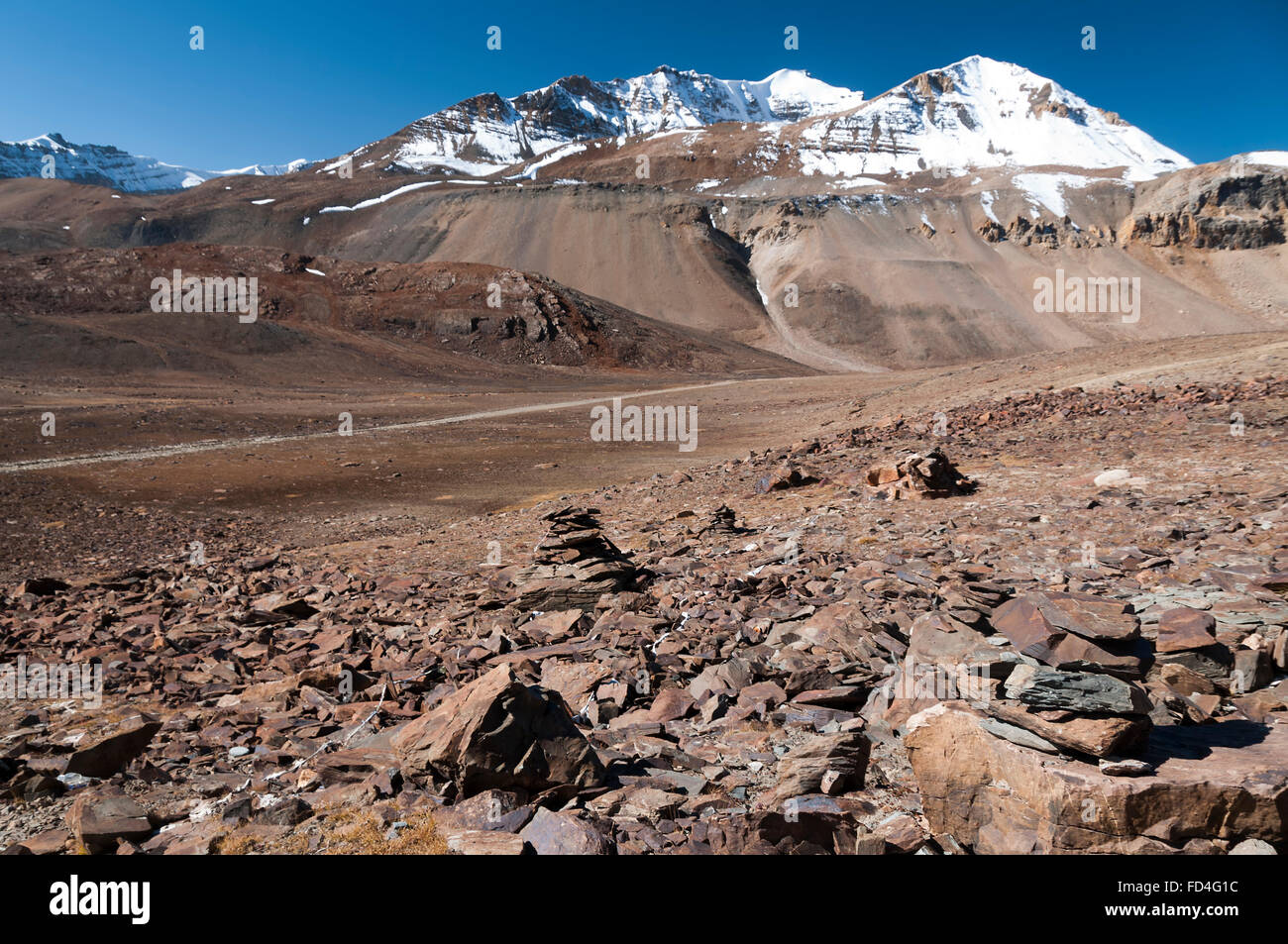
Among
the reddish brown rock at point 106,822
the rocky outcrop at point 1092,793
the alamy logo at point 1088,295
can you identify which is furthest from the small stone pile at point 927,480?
the alamy logo at point 1088,295

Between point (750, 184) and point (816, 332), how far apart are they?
6348 centimetres

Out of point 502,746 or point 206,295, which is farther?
point 206,295

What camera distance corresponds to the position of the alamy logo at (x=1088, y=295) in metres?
96.1

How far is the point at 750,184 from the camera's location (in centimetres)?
14500

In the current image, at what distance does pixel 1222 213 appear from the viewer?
106 metres

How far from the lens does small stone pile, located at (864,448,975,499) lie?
11867 mm

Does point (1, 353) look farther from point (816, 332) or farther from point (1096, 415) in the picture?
point (816, 332)

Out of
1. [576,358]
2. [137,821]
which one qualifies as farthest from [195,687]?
[576,358]

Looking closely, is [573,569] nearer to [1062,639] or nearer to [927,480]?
[1062,639]

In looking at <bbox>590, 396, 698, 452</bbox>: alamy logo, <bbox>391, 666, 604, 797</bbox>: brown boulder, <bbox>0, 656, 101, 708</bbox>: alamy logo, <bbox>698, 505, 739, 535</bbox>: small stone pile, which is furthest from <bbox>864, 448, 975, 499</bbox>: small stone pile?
<bbox>590, 396, 698, 452</bbox>: alamy logo

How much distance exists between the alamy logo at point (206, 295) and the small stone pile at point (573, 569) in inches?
2391

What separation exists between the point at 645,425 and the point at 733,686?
1308 inches
